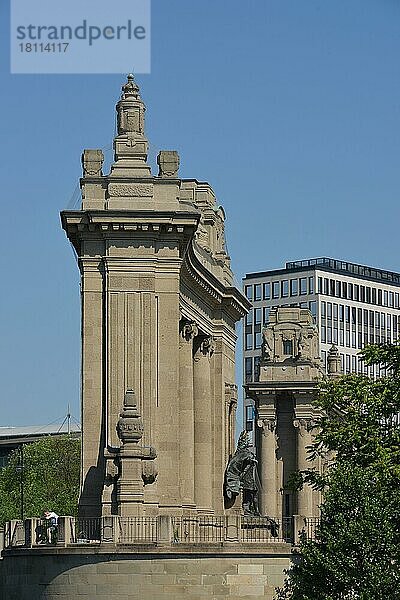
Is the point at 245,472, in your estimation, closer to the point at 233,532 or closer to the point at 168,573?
the point at 233,532

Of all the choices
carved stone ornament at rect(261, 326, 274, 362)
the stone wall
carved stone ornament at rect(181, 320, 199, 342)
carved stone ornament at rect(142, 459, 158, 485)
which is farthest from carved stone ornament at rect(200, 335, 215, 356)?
carved stone ornament at rect(261, 326, 274, 362)

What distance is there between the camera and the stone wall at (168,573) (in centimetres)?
5916

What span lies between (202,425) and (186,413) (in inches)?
282

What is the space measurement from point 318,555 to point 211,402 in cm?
3463

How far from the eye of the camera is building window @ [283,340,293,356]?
11944cm

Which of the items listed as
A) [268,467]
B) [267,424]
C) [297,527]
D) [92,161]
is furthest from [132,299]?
[267,424]

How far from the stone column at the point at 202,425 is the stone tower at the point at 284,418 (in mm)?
28944

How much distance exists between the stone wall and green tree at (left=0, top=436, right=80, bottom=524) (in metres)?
66.1

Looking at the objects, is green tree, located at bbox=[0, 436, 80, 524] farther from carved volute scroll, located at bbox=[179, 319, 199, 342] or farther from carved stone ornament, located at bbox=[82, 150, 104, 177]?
carved stone ornament, located at bbox=[82, 150, 104, 177]

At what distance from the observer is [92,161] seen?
234 ft

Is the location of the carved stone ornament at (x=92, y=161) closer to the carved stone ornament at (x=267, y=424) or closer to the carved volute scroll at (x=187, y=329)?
the carved volute scroll at (x=187, y=329)

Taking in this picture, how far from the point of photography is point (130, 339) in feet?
229

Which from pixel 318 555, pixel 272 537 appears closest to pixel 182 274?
pixel 272 537

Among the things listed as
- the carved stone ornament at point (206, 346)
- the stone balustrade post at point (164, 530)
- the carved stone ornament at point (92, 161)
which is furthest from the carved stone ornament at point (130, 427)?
the carved stone ornament at point (206, 346)
